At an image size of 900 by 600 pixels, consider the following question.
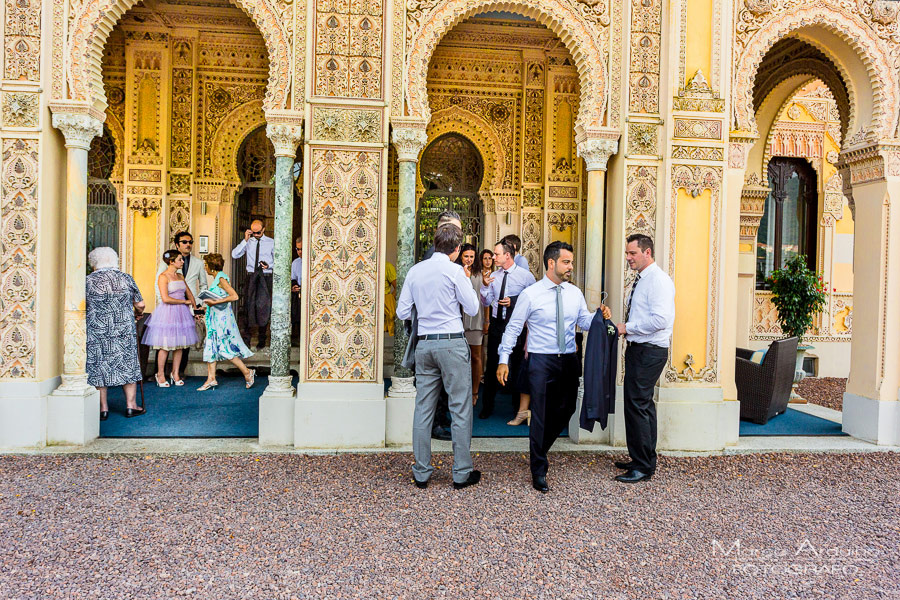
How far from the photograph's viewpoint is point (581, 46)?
553 centimetres

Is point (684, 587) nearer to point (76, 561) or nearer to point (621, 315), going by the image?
point (621, 315)

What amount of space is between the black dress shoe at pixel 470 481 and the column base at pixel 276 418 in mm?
1658

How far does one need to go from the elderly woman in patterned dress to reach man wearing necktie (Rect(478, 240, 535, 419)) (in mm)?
3359

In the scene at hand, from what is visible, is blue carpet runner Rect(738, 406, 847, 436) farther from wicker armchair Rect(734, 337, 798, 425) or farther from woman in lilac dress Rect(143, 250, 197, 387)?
woman in lilac dress Rect(143, 250, 197, 387)

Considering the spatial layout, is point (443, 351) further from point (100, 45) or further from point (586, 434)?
point (100, 45)

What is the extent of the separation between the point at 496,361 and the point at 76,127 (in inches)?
168

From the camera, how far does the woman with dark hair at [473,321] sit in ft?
18.9

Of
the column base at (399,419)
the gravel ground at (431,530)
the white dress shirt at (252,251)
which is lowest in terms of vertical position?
the gravel ground at (431,530)

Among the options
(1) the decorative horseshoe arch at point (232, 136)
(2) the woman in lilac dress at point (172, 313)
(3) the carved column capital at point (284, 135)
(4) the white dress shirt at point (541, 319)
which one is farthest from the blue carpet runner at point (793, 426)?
(1) the decorative horseshoe arch at point (232, 136)

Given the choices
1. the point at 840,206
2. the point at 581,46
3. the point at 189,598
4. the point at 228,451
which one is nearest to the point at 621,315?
the point at 581,46

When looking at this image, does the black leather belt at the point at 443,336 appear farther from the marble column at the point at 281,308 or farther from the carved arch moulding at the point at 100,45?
the carved arch moulding at the point at 100,45

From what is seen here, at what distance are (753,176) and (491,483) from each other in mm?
6560

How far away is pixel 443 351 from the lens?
170 inches

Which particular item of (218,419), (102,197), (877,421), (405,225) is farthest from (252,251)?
(877,421)
